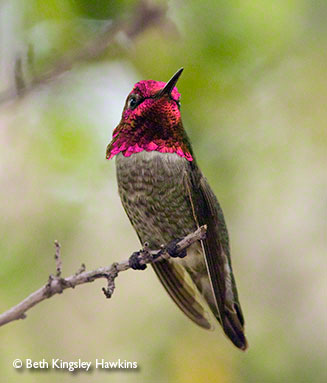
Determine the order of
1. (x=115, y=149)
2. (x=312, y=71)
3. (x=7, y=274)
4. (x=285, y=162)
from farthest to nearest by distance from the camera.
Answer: (x=285, y=162) < (x=312, y=71) < (x=7, y=274) < (x=115, y=149)

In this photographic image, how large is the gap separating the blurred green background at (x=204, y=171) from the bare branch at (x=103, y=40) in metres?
0.02

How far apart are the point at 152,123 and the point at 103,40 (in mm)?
615

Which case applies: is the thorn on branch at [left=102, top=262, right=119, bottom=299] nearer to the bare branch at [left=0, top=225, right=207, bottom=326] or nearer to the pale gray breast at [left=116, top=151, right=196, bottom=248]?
the bare branch at [left=0, top=225, right=207, bottom=326]

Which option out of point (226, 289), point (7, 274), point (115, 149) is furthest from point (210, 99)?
point (7, 274)

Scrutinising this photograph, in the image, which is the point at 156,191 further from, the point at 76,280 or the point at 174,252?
the point at 76,280

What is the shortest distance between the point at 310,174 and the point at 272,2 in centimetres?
314

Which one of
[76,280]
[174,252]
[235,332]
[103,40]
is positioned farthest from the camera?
[235,332]

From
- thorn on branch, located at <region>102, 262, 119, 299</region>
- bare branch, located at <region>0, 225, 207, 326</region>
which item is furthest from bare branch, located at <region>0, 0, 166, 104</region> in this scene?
thorn on branch, located at <region>102, 262, 119, 299</region>

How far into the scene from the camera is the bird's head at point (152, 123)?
3.49 meters

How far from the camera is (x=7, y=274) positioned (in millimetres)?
4648

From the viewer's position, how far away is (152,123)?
3.57m

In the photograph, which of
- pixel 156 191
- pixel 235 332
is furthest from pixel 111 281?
pixel 235 332

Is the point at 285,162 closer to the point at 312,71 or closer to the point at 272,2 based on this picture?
the point at 312,71

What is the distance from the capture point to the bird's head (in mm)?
3494
